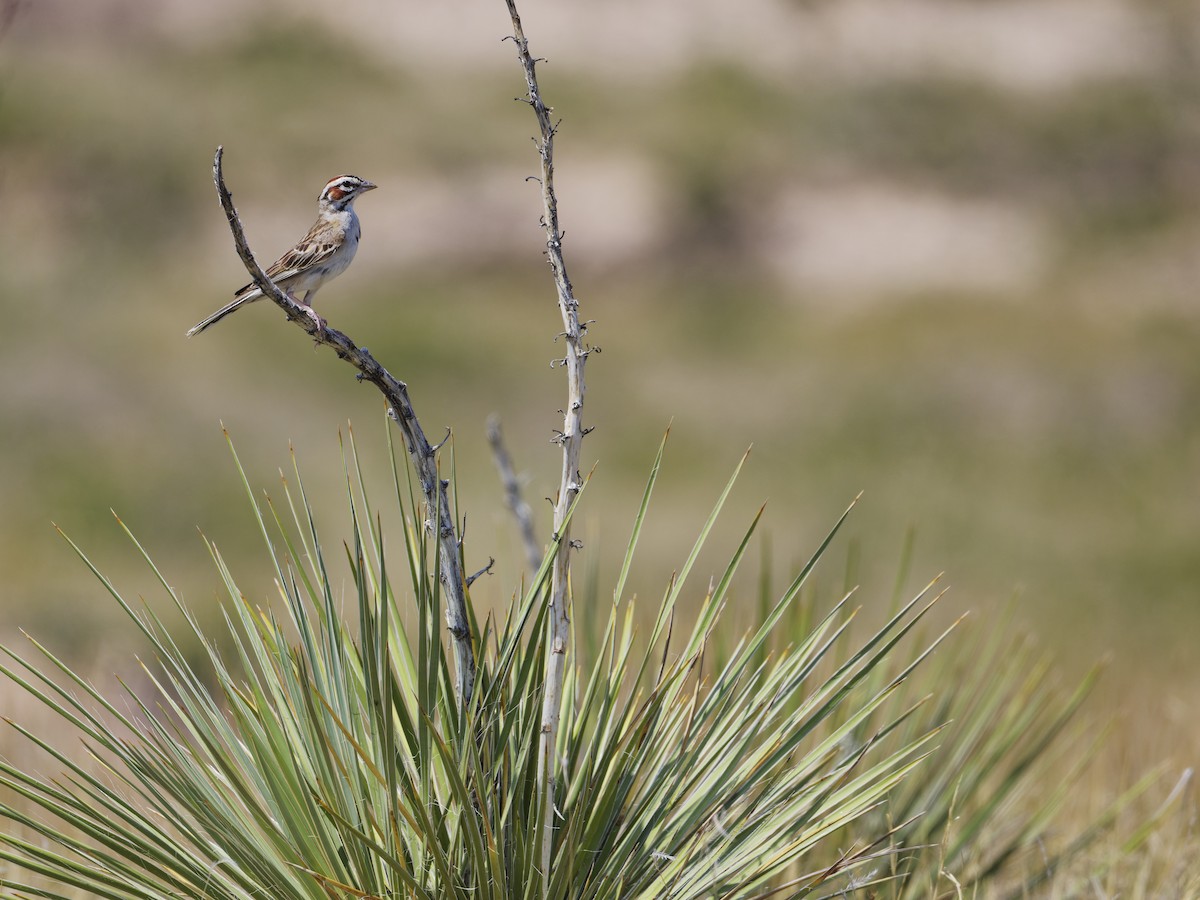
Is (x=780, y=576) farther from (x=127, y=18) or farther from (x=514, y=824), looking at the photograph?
(x=127, y=18)

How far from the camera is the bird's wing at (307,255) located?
4199mm

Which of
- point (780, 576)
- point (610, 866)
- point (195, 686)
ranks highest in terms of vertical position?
point (780, 576)

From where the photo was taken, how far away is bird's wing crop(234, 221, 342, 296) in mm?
4199

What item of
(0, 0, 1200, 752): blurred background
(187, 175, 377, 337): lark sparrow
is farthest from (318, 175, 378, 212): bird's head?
(0, 0, 1200, 752): blurred background

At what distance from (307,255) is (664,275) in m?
26.0

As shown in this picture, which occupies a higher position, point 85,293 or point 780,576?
point 85,293

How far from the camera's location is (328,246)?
13.8ft

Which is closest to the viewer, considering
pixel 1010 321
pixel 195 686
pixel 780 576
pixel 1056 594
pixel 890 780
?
pixel 890 780

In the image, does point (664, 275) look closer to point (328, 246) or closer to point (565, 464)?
point (328, 246)

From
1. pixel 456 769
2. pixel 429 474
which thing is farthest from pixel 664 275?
pixel 456 769

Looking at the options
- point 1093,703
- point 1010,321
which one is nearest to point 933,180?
point 1010,321

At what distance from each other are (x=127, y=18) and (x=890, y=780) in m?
34.2

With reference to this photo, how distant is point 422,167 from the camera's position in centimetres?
2992

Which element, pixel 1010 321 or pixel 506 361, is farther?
pixel 1010 321
